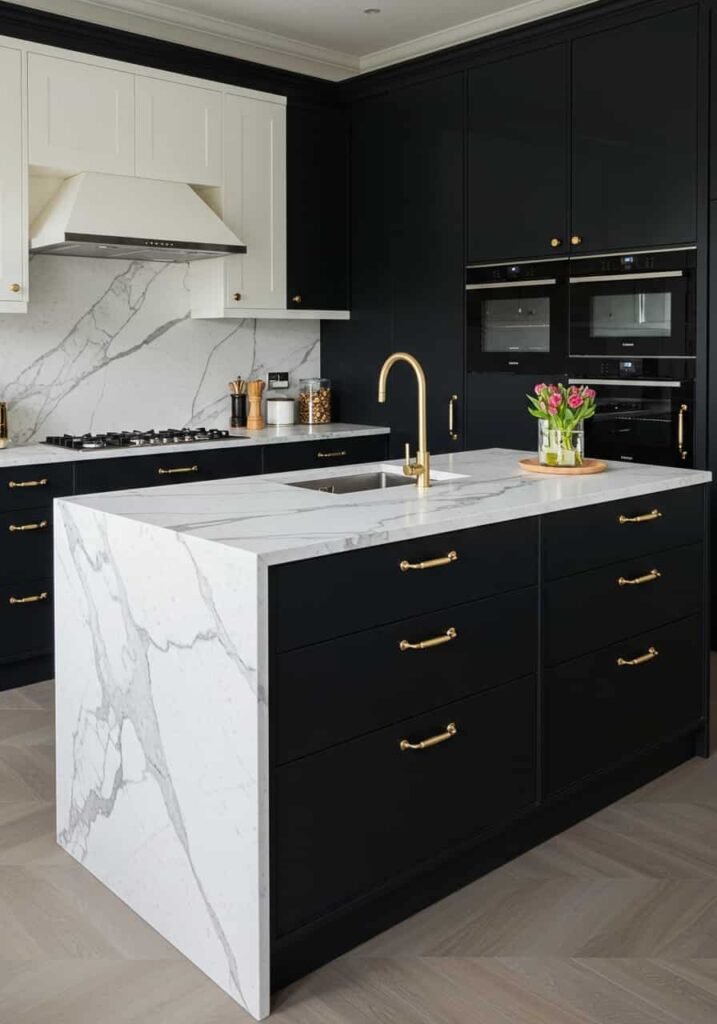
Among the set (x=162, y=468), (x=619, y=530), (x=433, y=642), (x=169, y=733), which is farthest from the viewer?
(x=162, y=468)

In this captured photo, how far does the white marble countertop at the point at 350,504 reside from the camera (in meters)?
2.05

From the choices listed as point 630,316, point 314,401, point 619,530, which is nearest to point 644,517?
point 619,530

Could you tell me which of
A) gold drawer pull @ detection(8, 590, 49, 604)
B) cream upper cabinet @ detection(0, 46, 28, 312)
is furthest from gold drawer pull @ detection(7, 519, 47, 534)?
cream upper cabinet @ detection(0, 46, 28, 312)

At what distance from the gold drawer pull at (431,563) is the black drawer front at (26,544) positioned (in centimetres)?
212

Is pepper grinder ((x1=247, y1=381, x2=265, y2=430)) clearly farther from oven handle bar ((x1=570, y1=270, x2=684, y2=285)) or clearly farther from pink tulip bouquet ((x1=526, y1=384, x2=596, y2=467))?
pink tulip bouquet ((x1=526, y1=384, x2=596, y2=467))

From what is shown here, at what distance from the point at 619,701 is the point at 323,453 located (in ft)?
7.88

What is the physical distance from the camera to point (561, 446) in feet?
9.80

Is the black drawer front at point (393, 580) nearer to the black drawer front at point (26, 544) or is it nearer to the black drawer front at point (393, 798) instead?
the black drawer front at point (393, 798)

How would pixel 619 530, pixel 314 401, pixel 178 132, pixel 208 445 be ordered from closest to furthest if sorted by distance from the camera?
pixel 619 530
pixel 208 445
pixel 178 132
pixel 314 401

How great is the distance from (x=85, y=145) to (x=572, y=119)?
2.00 m

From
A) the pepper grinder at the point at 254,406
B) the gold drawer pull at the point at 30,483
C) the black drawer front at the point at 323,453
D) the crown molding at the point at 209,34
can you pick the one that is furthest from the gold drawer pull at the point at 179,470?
the crown molding at the point at 209,34

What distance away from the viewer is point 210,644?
2.00 m

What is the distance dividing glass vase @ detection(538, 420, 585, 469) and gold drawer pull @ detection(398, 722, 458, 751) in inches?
39.0

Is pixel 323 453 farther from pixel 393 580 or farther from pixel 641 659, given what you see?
pixel 393 580
